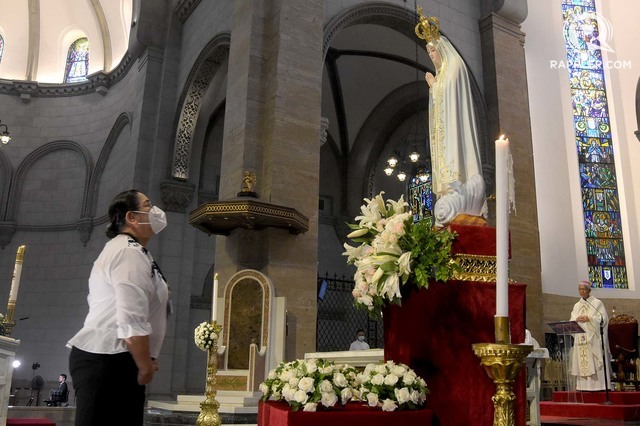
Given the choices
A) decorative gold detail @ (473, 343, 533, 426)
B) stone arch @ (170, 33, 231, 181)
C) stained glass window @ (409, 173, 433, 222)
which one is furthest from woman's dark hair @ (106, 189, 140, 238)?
stained glass window @ (409, 173, 433, 222)

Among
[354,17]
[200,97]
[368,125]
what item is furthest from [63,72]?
[354,17]

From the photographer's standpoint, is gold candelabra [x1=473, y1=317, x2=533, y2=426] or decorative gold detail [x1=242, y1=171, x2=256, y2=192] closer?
gold candelabra [x1=473, y1=317, x2=533, y2=426]

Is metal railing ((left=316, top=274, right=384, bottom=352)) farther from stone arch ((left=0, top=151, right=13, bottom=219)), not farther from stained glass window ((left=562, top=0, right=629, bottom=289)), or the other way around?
stone arch ((left=0, top=151, right=13, bottom=219))

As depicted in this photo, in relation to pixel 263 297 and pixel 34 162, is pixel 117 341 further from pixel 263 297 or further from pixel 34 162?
pixel 34 162

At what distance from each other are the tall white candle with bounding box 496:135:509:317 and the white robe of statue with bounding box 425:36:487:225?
974mm

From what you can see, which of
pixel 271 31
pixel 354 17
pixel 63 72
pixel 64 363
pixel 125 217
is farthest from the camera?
pixel 63 72

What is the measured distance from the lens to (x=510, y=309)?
271 cm

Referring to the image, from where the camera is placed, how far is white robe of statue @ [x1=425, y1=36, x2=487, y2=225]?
324 cm

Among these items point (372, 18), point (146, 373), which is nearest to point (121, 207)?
point (146, 373)

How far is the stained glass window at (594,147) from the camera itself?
12758 millimetres

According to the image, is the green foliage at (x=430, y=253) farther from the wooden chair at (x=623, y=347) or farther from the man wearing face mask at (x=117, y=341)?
the wooden chair at (x=623, y=347)

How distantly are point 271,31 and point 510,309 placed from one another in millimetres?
8152

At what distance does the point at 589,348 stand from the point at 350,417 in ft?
22.6

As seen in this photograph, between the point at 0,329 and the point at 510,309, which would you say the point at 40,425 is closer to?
the point at 0,329
